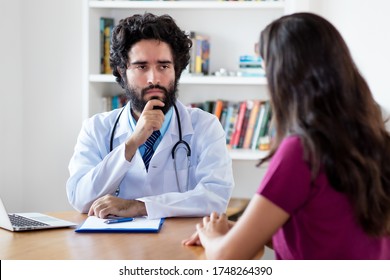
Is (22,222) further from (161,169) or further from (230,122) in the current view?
(230,122)

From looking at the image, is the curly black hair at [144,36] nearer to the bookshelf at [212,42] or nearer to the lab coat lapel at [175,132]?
the lab coat lapel at [175,132]

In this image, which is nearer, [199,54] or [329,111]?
[329,111]

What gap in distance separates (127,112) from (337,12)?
156cm

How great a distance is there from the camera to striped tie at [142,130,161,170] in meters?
2.51

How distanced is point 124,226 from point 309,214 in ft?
2.41

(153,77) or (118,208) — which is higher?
(153,77)

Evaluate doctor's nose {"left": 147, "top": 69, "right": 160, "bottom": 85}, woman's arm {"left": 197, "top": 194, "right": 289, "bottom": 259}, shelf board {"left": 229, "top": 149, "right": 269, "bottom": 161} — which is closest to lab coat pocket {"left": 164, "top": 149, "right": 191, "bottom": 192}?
doctor's nose {"left": 147, "top": 69, "right": 160, "bottom": 85}

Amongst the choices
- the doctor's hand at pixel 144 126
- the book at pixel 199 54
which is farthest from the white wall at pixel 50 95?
the doctor's hand at pixel 144 126

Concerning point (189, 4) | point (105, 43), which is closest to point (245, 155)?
point (189, 4)

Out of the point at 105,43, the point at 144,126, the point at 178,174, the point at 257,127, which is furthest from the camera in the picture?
the point at 105,43

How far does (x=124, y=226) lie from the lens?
2.02m

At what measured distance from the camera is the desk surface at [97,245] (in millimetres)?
1763

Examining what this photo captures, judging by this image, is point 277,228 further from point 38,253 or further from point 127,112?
point 127,112
